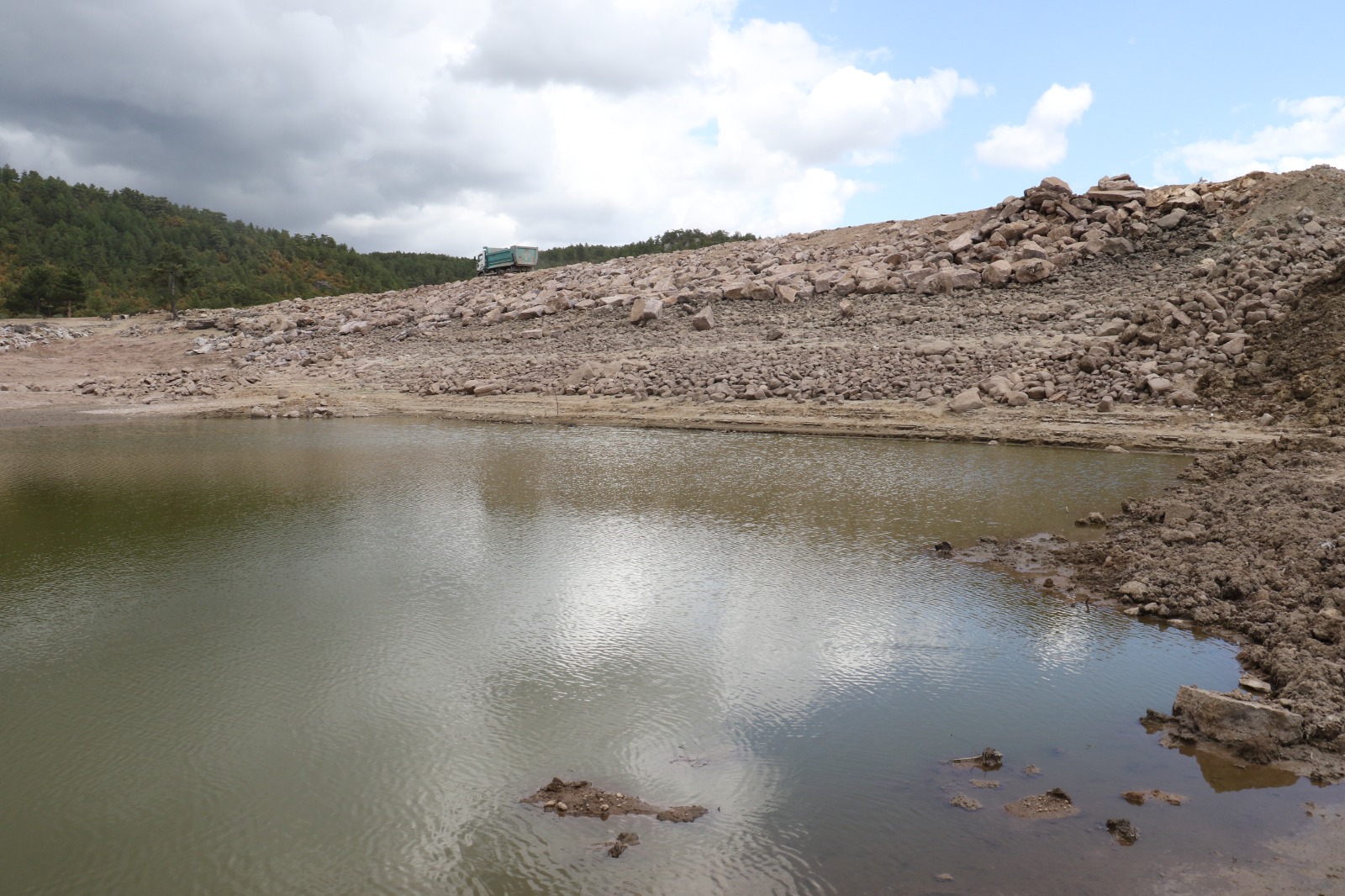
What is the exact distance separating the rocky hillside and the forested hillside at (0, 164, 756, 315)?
12320 millimetres

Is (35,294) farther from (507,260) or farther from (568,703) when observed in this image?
(568,703)

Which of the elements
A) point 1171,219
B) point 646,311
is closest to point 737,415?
point 646,311

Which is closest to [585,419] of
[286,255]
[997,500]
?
[997,500]

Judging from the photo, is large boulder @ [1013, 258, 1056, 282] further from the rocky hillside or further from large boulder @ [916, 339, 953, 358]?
large boulder @ [916, 339, 953, 358]

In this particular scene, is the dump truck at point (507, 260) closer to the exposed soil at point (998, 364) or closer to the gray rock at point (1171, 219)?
the exposed soil at point (998, 364)

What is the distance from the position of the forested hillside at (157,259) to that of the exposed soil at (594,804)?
44301 millimetres

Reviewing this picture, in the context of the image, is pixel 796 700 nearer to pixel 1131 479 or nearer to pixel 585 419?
pixel 1131 479

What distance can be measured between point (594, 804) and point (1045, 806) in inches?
102

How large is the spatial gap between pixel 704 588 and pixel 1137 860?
15.8 feet

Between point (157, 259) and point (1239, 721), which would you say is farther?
point (157, 259)

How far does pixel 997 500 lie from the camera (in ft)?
39.5

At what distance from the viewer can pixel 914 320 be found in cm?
2464

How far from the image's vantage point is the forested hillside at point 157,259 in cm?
4447

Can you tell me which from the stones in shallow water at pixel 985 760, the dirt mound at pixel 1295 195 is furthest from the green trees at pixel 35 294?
the dirt mound at pixel 1295 195
